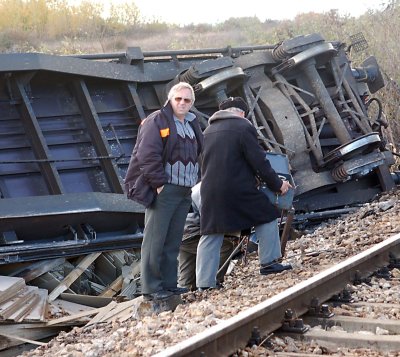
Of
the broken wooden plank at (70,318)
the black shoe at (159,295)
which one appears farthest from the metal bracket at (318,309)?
the broken wooden plank at (70,318)

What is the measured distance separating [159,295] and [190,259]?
4.98ft

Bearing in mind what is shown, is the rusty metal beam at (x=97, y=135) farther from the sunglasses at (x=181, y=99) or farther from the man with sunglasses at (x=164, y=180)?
the sunglasses at (x=181, y=99)

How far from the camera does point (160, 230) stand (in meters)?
7.00

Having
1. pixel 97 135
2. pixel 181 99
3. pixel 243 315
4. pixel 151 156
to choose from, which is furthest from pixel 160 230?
pixel 97 135

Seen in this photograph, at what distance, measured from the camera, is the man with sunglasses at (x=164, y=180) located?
682cm

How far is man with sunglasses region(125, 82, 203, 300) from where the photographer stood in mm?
6816

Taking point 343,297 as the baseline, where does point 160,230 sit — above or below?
above

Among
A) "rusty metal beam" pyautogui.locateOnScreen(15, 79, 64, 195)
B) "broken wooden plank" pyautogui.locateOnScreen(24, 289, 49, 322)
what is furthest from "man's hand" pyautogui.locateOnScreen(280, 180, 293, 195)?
"rusty metal beam" pyautogui.locateOnScreen(15, 79, 64, 195)

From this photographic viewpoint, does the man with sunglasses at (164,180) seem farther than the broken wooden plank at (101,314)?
No

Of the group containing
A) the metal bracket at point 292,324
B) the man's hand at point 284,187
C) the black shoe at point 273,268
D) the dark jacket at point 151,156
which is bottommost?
the metal bracket at point 292,324

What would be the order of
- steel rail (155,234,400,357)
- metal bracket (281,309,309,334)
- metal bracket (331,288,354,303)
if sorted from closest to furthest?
steel rail (155,234,400,357) < metal bracket (281,309,309,334) < metal bracket (331,288,354,303)

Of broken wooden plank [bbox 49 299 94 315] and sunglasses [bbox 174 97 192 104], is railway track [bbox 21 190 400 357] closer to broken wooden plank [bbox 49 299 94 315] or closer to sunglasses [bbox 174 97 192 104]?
sunglasses [bbox 174 97 192 104]

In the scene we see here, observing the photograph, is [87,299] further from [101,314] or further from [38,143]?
[38,143]

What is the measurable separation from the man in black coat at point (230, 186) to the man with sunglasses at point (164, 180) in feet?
1.41
